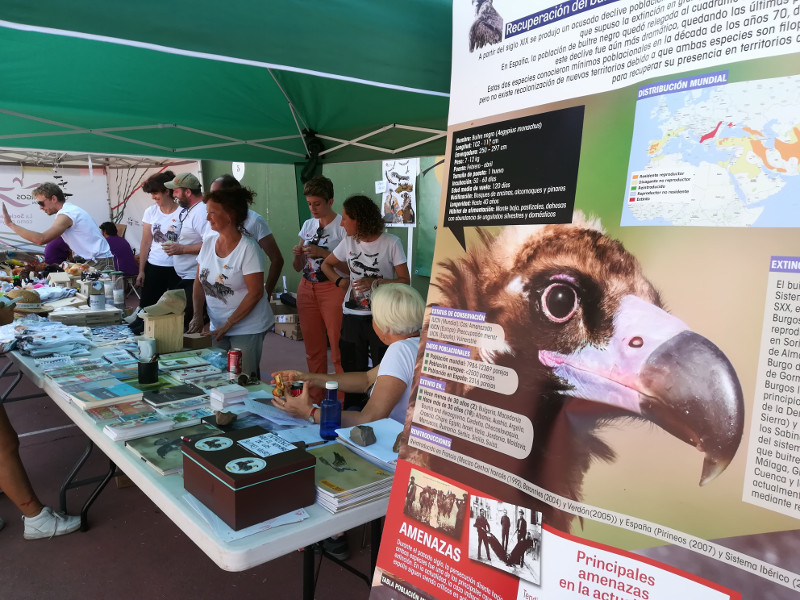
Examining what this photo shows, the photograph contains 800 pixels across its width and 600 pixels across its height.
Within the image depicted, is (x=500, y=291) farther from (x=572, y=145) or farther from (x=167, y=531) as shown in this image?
(x=167, y=531)

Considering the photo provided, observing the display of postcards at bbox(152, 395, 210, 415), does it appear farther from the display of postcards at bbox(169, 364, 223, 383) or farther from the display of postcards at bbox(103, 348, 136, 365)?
the display of postcards at bbox(103, 348, 136, 365)

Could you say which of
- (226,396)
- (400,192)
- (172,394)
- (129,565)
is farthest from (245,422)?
(400,192)

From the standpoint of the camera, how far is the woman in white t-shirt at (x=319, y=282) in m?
3.67

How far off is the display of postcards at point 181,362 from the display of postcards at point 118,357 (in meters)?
0.18

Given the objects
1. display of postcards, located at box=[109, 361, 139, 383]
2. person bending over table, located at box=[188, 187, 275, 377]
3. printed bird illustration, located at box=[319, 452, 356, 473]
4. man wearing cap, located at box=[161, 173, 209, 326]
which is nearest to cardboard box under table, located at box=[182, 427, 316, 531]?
printed bird illustration, located at box=[319, 452, 356, 473]

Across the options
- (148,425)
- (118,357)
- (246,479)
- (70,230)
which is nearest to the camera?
(246,479)

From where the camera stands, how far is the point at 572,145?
32.2 inches

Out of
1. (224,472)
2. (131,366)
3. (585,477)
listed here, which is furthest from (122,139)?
(585,477)

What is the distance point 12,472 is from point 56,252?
3605mm

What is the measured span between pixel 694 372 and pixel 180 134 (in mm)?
4400

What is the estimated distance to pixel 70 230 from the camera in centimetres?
464

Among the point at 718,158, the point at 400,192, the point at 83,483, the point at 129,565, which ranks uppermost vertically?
the point at 400,192

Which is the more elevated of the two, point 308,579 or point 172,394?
point 172,394

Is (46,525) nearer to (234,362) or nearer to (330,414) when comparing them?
(234,362)
